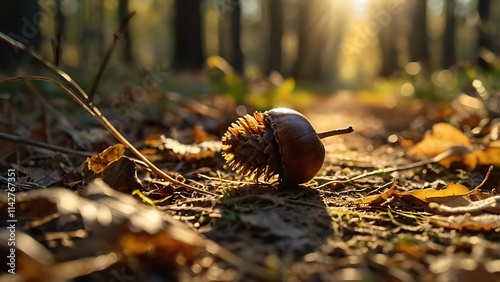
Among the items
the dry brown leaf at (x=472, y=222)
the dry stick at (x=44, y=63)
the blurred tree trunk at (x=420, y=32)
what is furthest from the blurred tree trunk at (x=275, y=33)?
the dry brown leaf at (x=472, y=222)

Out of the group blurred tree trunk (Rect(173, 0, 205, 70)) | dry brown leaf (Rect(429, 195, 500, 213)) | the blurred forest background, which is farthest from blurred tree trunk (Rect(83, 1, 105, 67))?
dry brown leaf (Rect(429, 195, 500, 213))

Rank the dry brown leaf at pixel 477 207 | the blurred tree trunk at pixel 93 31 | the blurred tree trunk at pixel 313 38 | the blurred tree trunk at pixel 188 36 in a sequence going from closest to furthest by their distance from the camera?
the dry brown leaf at pixel 477 207 → the blurred tree trunk at pixel 188 36 → the blurred tree trunk at pixel 313 38 → the blurred tree trunk at pixel 93 31

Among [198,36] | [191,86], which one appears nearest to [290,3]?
[198,36]

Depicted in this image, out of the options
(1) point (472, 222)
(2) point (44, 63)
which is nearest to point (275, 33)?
(2) point (44, 63)

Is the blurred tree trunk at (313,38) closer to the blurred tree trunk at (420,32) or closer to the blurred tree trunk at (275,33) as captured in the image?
the blurred tree trunk at (275,33)

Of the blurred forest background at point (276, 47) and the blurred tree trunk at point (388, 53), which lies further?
the blurred tree trunk at point (388, 53)

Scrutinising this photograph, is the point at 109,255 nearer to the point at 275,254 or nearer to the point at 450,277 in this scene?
the point at 275,254
